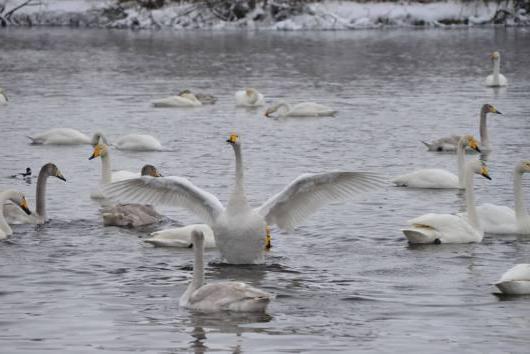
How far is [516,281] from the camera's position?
1011 cm

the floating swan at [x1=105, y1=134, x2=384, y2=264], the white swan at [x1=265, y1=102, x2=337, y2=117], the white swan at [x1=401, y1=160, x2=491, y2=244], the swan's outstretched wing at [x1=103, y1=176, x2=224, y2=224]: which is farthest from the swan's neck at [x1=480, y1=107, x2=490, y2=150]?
the swan's outstretched wing at [x1=103, y1=176, x2=224, y2=224]

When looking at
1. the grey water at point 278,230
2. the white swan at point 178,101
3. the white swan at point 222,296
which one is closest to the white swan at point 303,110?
the grey water at point 278,230

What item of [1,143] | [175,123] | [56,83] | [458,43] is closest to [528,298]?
[1,143]

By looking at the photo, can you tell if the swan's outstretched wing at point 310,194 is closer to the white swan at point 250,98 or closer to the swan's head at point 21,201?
the swan's head at point 21,201

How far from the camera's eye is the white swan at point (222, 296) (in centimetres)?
953

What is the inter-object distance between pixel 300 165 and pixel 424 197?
3.13m

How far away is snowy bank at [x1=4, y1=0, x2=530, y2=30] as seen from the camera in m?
59.3

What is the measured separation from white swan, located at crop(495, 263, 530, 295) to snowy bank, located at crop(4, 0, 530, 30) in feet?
162

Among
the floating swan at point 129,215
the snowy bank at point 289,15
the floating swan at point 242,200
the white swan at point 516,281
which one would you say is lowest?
the snowy bank at point 289,15

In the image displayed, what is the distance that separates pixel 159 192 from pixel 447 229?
2894mm

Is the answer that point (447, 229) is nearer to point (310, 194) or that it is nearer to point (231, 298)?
point (310, 194)

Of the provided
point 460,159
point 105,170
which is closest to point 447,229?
point 460,159

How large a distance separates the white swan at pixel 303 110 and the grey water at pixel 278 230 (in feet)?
1.08

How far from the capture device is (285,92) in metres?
30.3
